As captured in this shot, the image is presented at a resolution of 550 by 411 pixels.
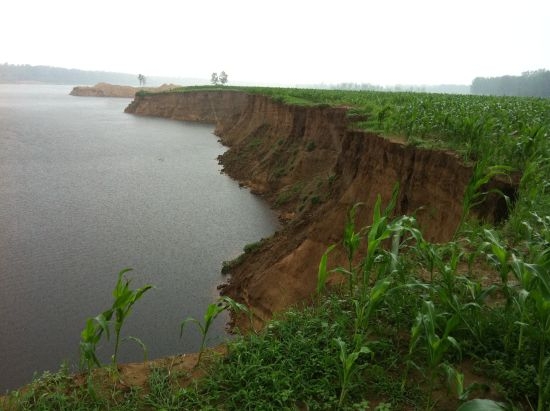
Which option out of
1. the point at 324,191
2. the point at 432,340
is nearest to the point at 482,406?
the point at 432,340

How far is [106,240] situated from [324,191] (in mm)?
11499

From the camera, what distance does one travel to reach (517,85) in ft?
363

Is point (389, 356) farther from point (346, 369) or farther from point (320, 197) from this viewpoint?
point (320, 197)

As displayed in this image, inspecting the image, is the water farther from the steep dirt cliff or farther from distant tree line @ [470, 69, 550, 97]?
distant tree line @ [470, 69, 550, 97]

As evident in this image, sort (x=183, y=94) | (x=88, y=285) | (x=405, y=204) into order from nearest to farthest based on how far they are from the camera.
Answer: (x=405, y=204)
(x=88, y=285)
(x=183, y=94)

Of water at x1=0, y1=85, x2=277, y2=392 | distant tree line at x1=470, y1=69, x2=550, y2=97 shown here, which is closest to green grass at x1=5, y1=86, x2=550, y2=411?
water at x1=0, y1=85, x2=277, y2=392

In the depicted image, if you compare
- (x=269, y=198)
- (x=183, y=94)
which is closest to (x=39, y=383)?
(x=269, y=198)

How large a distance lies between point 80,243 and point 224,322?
9.68 meters

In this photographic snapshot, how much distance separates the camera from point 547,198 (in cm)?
828

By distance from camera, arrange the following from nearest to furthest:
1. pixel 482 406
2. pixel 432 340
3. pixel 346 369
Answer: pixel 482 406 < pixel 432 340 < pixel 346 369

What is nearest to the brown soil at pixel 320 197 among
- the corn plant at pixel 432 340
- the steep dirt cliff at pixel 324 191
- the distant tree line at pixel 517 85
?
the steep dirt cliff at pixel 324 191

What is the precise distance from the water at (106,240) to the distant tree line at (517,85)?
6891 cm

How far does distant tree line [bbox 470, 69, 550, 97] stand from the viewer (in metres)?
91.6

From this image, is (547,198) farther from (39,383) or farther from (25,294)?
(25,294)
